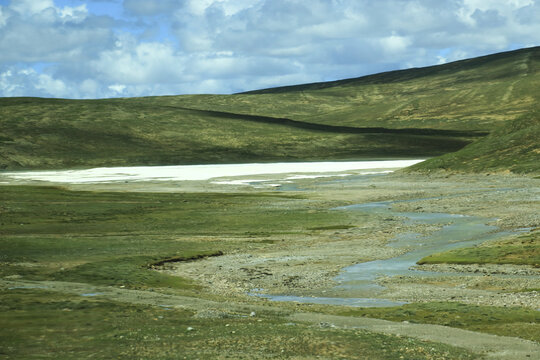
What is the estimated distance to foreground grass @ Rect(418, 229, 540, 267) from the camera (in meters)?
35.9

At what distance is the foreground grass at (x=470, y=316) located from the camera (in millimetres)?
21578

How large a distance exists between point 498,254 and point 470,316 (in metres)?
14.8

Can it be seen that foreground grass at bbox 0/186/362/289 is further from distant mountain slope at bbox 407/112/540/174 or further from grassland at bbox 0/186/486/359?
distant mountain slope at bbox 407/112/540/174

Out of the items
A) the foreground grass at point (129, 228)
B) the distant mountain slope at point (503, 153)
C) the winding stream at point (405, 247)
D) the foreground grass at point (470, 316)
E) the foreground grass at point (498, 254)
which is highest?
the distant mountain slope at point (503, 153)

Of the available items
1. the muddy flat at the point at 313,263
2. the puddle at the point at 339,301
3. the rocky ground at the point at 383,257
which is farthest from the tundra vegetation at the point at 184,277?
the puddle at the point at 339,301

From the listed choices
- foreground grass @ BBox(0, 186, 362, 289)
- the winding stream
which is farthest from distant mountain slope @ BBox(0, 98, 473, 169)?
the winding stream

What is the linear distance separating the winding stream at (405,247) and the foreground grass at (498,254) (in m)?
1.62

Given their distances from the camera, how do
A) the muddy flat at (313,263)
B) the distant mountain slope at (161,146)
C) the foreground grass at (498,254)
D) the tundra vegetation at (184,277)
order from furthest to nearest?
1. the distant mountain slope at (161,146)
2. the foreground grass at (498,254)
3. the muddy flat at (313,263)
4. the tundra vegetation at (184,277)

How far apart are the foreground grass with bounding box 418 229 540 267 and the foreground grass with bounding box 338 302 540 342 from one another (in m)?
11.1

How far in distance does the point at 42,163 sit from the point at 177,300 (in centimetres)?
Answer: 14302

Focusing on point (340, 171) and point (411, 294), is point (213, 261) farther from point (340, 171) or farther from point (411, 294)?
point (340, 171)

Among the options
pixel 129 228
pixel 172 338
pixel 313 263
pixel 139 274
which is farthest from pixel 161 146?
pixel 172 338

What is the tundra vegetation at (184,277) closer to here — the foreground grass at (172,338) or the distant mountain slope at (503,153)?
the foreground grass at (172,338)

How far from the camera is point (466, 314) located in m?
23.8
